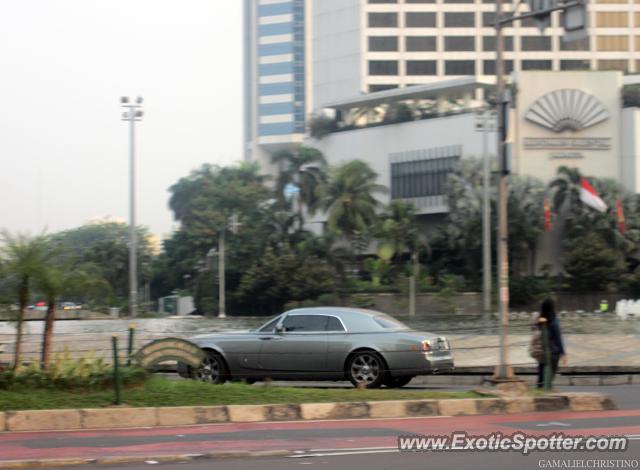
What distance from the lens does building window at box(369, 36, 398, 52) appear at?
89.5 meters

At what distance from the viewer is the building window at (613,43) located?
88.8 metres

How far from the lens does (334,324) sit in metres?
16.6

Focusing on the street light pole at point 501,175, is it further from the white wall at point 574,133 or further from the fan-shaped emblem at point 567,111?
the fan-shaped emblem at point 567,111

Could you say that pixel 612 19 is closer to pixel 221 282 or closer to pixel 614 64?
pixel 614 64

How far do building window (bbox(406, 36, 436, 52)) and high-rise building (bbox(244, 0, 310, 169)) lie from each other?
4248cm

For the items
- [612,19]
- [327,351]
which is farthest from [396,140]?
[327,351]

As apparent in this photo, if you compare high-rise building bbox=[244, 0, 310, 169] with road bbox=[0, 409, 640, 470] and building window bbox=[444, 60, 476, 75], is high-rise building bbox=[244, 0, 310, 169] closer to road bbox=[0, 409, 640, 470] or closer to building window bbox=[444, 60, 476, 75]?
building window bbox=[444, 60, 476, 75]

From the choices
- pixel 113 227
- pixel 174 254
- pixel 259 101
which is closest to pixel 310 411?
pixel 174 254

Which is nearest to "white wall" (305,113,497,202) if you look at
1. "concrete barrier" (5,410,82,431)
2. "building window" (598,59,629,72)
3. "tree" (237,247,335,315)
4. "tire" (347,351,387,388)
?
"tree" (237,247,335,315)

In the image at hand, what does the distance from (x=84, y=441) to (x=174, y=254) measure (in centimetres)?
6220

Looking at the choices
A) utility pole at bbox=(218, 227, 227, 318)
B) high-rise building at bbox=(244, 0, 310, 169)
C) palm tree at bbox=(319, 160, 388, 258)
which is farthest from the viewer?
high-rise building at bbox=(244, 0, 310, 169)

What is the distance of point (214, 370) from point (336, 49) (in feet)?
258

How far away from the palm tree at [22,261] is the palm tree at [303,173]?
175ft

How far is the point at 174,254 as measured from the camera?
72250mm
